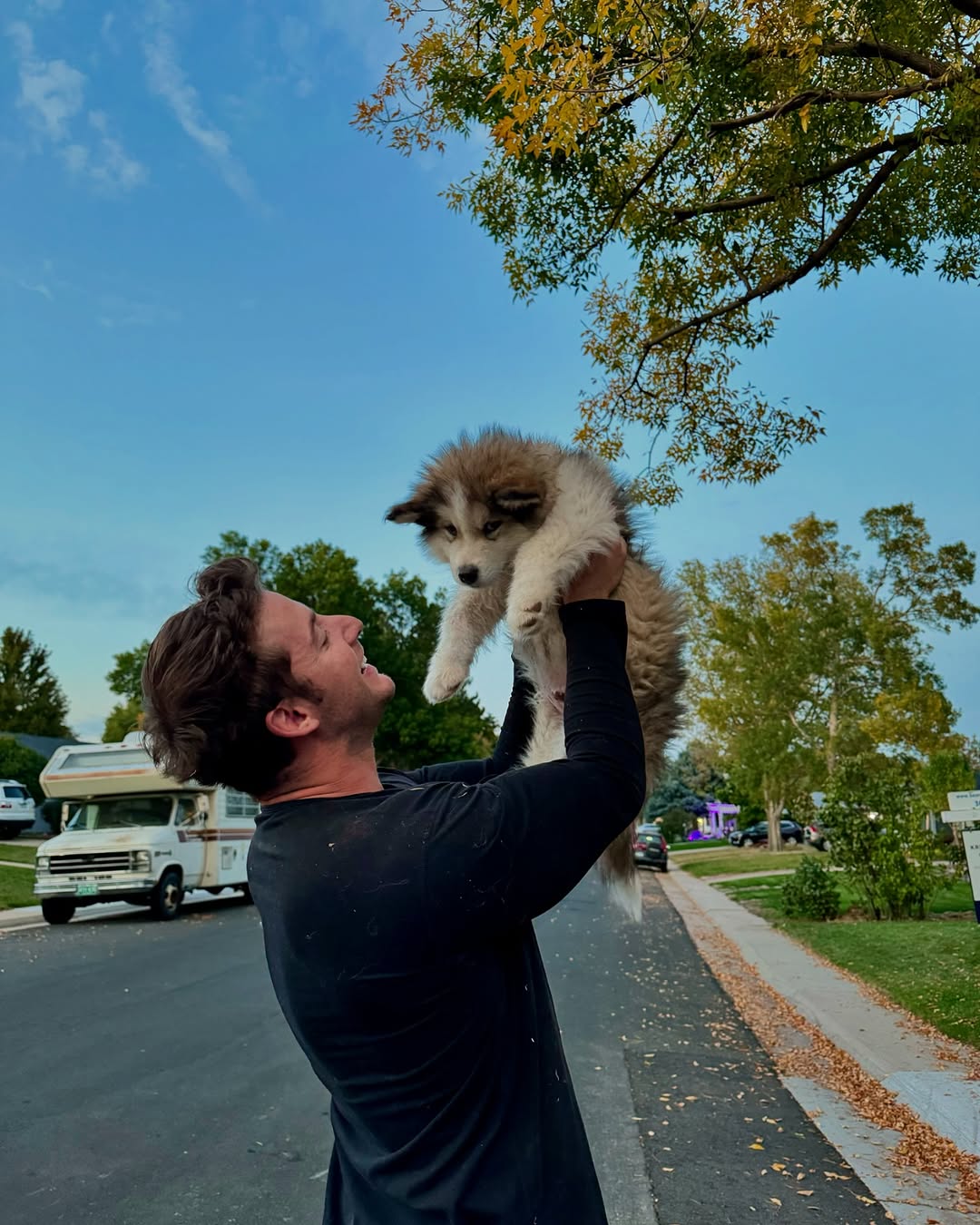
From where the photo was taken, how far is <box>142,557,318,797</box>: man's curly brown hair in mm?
1938

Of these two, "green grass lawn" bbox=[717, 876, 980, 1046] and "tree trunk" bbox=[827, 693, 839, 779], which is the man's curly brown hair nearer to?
"green grass lawn" bbox=[717, 876, 980, 1046]

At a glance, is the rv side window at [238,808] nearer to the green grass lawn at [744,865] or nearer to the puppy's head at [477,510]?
the puppy's head at [477,510]

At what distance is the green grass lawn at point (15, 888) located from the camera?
61.9 feet

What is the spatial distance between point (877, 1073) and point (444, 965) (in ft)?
24.2

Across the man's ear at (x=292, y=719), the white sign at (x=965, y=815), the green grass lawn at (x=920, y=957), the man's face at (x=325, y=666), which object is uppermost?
the white sign at (x=965, y=815)

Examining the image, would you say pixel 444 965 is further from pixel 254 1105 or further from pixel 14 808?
pixel 14 808

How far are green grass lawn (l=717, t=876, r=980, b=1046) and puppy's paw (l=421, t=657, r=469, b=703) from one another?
7410 mm

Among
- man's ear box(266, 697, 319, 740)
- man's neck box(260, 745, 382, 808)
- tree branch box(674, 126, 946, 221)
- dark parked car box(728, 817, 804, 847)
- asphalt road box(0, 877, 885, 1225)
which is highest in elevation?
tree branch box(674, 126, 946, 221)

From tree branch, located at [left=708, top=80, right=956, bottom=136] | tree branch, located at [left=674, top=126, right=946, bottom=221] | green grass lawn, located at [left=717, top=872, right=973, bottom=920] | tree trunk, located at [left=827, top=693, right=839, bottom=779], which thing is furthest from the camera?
tree trunk, located at [left=827, top=693, right=839, bottom=779]

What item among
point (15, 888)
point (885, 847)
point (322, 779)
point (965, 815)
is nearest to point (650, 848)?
point (885, 847)

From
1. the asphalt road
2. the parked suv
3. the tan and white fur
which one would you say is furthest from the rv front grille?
the parked suv

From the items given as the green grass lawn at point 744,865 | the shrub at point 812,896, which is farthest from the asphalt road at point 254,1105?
the green grass lawn at point 744,865

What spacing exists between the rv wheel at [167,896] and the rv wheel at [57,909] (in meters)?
1.37

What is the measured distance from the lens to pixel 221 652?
1.94m
